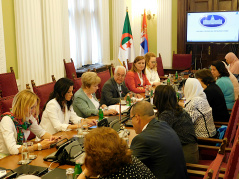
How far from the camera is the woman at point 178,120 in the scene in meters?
2.93

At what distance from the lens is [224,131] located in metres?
3.57

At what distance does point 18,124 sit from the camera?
2824 millimetres

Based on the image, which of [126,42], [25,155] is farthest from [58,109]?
[126,42]

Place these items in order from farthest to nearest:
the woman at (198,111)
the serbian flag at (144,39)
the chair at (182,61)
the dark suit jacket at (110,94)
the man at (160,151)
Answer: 1. the serbian flag at (144,39)
2. the chair at (182,61)
3. the dark suit jacket at (110,94)
4. the woman at (198,111)
5. the man at (160,151)

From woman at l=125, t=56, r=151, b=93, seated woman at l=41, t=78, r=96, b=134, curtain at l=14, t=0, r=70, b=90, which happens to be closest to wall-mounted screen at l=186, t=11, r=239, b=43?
woman at l=125, t=56, r=151, b=93

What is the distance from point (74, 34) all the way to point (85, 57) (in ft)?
2.37

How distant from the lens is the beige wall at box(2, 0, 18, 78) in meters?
5.37

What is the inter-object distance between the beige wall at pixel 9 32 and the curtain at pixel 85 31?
2.14 meters

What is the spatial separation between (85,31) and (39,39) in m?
2.34

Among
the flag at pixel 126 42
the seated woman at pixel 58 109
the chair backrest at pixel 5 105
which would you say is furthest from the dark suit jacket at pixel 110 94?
the flag at pixel 126 42

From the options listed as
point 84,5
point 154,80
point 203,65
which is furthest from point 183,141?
point 203,65

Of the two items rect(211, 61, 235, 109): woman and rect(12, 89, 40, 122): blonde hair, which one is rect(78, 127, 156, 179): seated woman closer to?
rect(12, 89, 40, 122): blonde hair

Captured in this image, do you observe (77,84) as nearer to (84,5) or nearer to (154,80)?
(154,80)

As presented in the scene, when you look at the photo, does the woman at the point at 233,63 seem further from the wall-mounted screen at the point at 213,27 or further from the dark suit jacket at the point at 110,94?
the dark suit jacket at the point at 110,94
